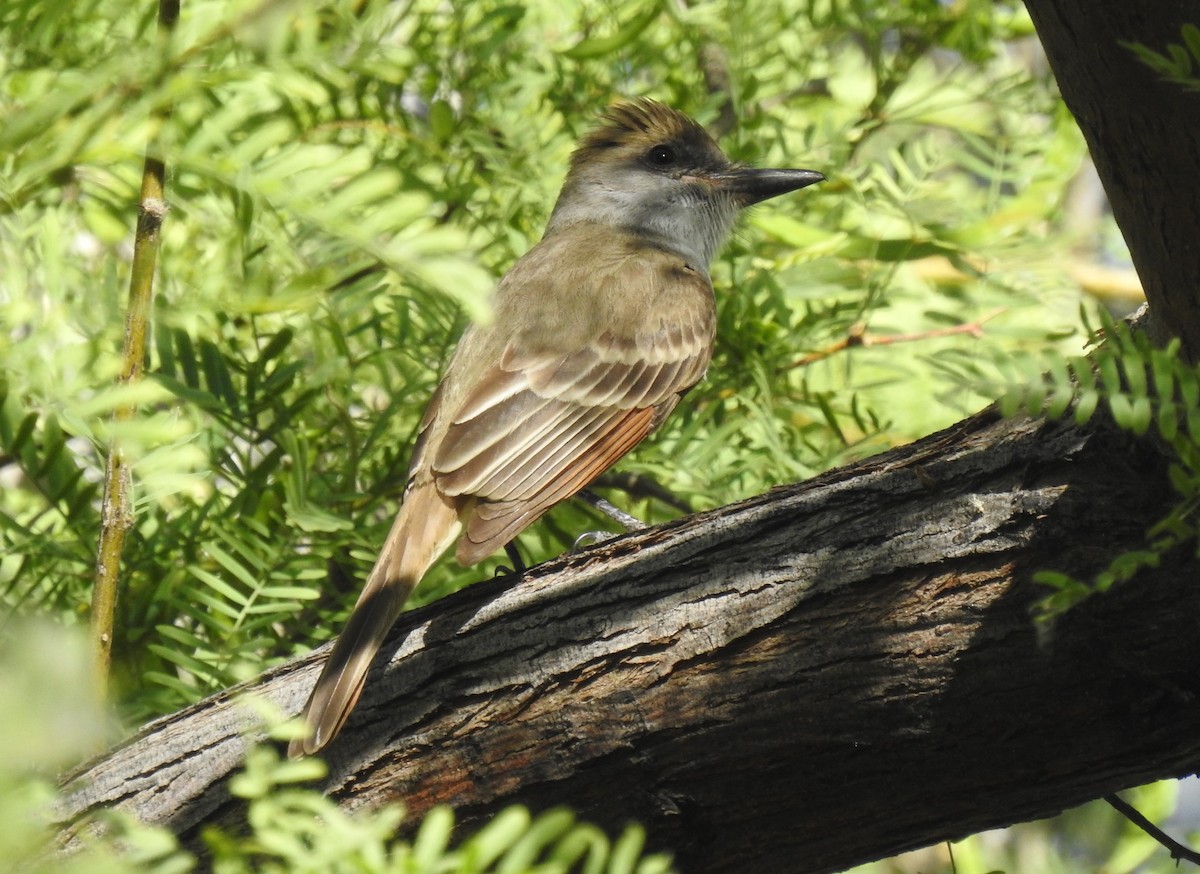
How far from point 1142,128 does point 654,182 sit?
140 inches

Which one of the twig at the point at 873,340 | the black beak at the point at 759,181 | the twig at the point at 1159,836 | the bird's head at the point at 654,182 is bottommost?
the twig at the point at 1159,836

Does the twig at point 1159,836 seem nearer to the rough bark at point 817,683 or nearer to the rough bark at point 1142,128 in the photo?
the rough bark at point 817,683

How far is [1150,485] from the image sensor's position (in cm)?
240

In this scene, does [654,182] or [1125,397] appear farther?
[654,182]

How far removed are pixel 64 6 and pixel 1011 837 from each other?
6946mm

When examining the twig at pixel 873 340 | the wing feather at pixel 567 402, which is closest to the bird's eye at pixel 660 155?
the wing feather at pixel 567 402

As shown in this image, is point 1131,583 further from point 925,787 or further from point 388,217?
point 388,217

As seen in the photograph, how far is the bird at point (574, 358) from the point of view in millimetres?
3457

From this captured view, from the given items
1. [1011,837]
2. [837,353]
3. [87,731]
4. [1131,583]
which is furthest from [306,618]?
[1011,837]

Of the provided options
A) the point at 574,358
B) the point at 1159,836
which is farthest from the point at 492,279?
the point at 1159,836

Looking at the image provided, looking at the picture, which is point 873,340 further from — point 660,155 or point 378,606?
point 378,606

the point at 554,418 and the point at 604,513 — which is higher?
the point at 554,418

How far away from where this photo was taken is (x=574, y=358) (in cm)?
437

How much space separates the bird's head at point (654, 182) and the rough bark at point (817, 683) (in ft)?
8.61
